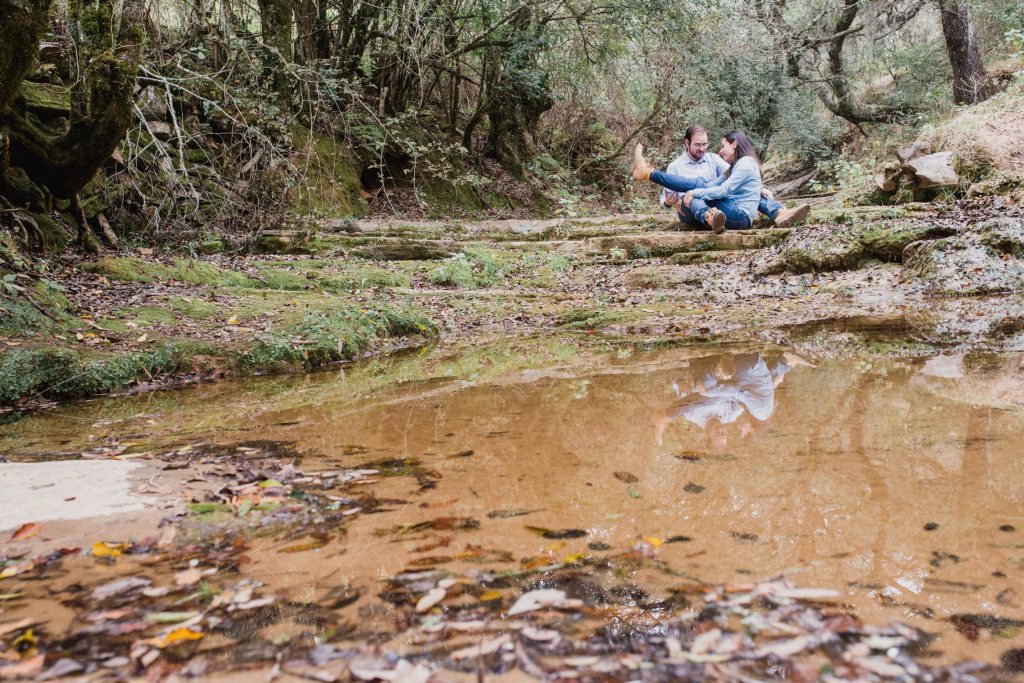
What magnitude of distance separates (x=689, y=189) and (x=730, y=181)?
0.58 metres

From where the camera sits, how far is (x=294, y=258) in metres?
9.23

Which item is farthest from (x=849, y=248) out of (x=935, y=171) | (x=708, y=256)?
(x=935, y=171)

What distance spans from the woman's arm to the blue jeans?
0.38 ft

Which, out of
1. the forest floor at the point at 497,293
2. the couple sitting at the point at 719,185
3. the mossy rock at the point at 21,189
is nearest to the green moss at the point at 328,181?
the forest floor at the point at 497,293

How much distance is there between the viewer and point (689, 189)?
9453 mm

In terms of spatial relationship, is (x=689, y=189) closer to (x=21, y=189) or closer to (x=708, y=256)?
(x=708, y=256)

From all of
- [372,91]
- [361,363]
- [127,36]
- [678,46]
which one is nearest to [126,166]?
[127,36]

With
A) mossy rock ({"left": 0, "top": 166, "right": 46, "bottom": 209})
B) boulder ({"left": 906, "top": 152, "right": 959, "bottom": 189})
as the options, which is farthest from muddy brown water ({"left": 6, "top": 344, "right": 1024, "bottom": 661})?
boulder ({"left": 906, "top": 152, "right": 959, "bottom": 189})

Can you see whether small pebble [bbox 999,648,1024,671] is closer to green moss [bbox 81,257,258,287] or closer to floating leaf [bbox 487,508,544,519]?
floating leaf [bbox 487,508,544,519]

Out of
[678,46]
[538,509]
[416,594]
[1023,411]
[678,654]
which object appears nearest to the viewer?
[678,654]

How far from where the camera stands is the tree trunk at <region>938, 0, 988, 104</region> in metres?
14.1

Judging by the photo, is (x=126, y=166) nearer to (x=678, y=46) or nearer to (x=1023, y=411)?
(x=1023, y=411)

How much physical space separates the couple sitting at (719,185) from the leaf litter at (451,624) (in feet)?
26.2

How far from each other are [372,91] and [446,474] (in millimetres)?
13584
